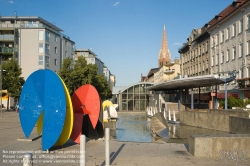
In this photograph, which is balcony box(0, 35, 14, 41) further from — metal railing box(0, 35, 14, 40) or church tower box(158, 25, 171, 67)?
church tower box(158, 25, 171, 67)

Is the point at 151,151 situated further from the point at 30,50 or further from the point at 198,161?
the point at 30,50

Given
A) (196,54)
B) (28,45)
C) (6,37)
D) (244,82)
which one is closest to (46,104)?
(244,82)

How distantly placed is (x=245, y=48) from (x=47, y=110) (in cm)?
2920

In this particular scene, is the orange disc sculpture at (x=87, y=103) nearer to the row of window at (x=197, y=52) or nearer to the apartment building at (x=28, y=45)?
the row of window at (x=197, y=52)

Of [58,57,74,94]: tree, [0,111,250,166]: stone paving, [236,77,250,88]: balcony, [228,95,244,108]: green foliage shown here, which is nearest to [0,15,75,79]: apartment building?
[58,57,74,94]: tree

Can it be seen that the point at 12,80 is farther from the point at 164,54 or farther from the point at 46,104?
the point at 164,54

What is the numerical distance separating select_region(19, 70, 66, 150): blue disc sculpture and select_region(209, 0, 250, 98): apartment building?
22753 mm

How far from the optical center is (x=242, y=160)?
30.5ft

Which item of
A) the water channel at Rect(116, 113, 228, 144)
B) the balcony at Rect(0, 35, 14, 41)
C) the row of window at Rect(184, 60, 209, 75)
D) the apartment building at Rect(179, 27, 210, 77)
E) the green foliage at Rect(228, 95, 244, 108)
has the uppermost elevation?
the balcony at Rect(0, 35, 14, 41)

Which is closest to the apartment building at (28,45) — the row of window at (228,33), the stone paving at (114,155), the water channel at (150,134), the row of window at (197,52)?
the row of window at (197,52)

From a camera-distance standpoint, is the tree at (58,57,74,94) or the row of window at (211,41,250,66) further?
the tree at (58,57,74,94)

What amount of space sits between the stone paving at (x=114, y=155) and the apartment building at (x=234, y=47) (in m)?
20.9

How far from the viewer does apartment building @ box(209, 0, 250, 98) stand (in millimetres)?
33500

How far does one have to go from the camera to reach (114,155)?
10.2 m
